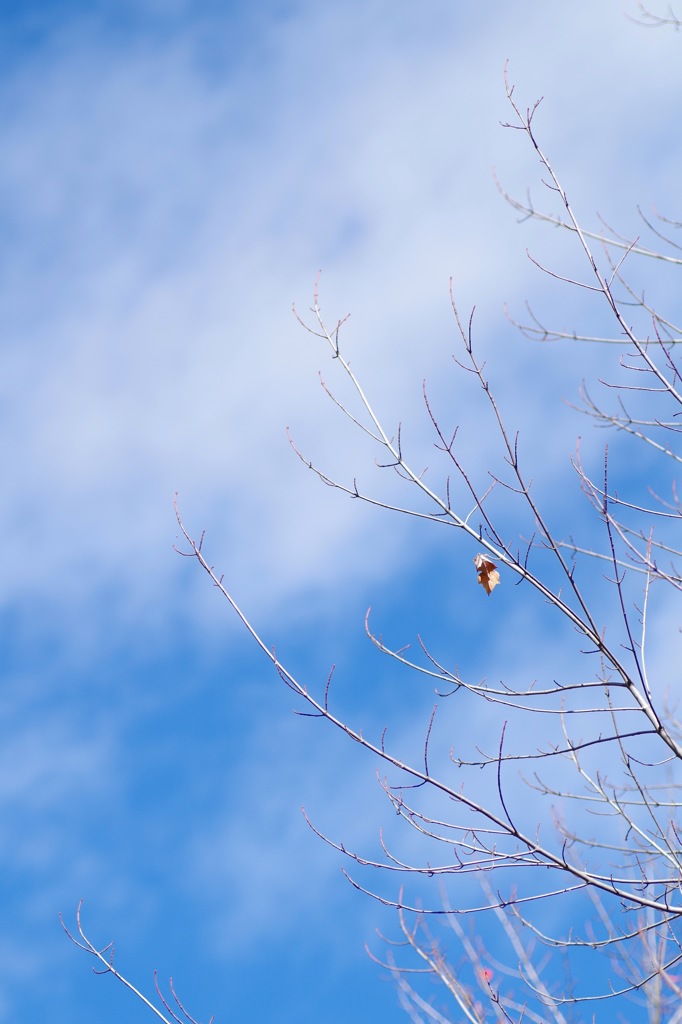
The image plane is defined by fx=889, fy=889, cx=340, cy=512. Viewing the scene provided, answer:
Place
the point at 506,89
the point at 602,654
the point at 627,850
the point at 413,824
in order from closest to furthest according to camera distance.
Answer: the point at 602,654 < the point at 413,824 < the point at 506,89 < the point at 627,850

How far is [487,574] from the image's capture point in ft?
11.7

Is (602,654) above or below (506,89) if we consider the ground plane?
below

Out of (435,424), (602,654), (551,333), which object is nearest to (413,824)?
(602,654)

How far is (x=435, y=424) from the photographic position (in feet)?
10.7

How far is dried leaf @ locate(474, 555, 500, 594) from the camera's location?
3555 mm

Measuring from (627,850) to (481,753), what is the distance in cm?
116

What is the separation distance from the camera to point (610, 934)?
3916 millimetres

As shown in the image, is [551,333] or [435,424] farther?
[551,333]

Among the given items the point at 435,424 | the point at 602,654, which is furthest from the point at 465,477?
the point at 602,654

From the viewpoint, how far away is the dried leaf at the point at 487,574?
3.55 metres

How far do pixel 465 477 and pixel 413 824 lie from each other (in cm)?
140

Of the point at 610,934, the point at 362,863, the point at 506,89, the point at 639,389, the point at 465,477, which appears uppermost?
the point at 506,89

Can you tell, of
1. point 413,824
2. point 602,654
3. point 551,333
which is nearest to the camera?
point 602,654

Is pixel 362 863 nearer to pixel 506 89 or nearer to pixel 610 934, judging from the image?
pixel 610 934
